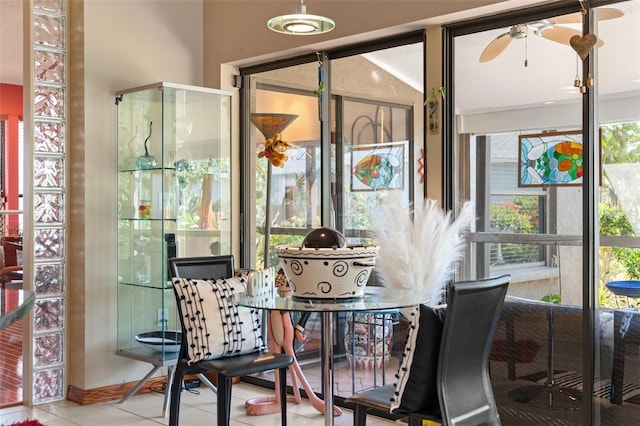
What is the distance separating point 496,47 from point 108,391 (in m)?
3.11

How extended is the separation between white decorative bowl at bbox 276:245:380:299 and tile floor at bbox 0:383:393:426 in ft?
4.64

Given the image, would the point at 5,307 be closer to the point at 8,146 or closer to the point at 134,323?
the point at 134,323

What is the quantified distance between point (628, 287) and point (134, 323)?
2.97 meters

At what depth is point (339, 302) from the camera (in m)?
2.89

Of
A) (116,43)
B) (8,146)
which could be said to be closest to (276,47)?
(116,43)

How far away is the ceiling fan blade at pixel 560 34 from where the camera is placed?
3363 millimetres

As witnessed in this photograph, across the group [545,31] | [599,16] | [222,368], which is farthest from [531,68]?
[222,368]

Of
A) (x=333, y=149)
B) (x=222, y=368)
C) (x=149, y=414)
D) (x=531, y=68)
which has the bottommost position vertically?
(x=149, y=414)

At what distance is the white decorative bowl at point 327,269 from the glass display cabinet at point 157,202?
1768mm

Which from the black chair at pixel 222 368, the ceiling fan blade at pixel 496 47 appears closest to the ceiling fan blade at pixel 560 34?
the ceiling fan blade at pixel 496 47

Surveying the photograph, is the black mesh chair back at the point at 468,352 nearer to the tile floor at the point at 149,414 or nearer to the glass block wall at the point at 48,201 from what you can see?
the tile floor at the point at 149,414

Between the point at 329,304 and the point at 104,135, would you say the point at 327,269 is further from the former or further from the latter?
the point at 104,135

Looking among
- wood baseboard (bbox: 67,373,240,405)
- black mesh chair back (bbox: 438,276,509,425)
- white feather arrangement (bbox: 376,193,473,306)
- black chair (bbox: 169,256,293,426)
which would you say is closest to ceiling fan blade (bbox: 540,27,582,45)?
white feather arrangement (bbox: 376,193,473,306)

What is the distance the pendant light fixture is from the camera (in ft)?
10.8
